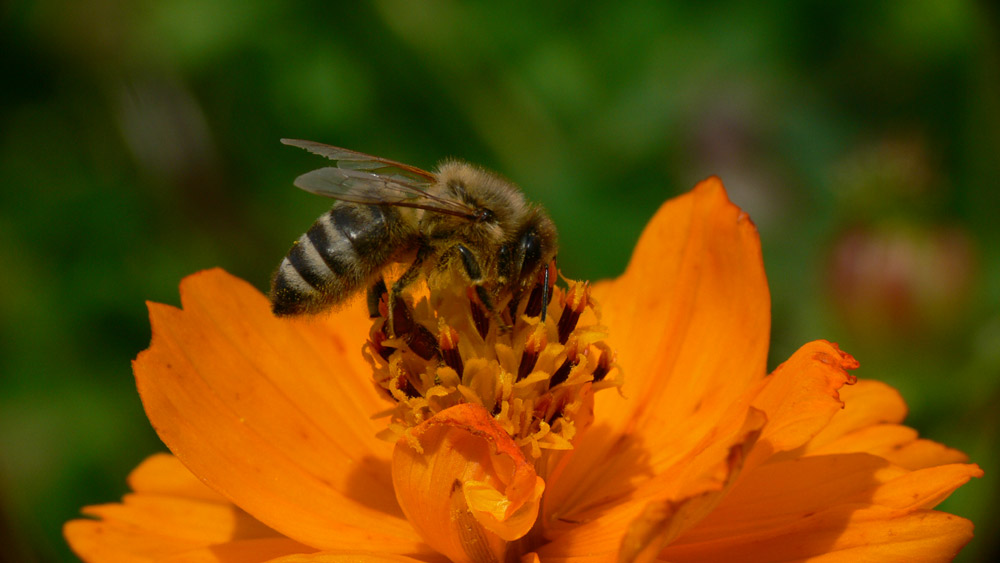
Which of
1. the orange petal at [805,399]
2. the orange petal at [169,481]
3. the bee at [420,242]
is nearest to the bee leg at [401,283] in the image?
the bee at [420,242]

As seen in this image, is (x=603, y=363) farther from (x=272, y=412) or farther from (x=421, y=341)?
(x=272, y=412)

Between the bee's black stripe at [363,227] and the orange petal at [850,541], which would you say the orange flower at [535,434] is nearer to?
the orange petal at [850,541]

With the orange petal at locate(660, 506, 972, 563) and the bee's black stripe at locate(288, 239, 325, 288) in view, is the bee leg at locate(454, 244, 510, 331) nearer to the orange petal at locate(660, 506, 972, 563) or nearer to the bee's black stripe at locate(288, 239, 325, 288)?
the bee's black stripe at locate(288, 239, 325, 288)

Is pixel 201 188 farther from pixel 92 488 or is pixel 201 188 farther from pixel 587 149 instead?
pixel 587 149

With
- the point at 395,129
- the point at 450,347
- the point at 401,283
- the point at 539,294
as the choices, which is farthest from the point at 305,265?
the point at 395,129

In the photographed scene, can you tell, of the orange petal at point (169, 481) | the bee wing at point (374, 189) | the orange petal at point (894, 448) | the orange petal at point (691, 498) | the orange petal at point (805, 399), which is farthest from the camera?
the orange petal at point (169, 481)

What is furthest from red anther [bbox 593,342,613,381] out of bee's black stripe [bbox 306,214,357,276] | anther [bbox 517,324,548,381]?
bee's black stripe [bbox 306,214,357,276]

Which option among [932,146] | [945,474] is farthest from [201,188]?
[945,474]
